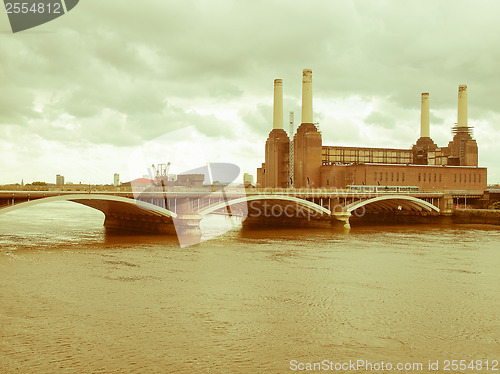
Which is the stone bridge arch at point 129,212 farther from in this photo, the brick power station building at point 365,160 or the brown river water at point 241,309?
the brick power station building at point 365,160

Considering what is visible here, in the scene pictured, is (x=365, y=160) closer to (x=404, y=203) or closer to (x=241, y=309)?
(x=404, y=203)

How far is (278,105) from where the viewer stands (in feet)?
264

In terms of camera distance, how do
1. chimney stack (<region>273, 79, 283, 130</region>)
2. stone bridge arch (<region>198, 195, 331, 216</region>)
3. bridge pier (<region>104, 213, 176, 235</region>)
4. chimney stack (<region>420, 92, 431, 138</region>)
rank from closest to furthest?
bridge pier (<region>104, 213, 176, 235</region>)
stone bridge arch (<region>198, 195, 331, 216</region>)
chimney stack (<region>273, 79, 283, 130</region>)
chimney stack (<region>420, 92, 431, 138</region>)

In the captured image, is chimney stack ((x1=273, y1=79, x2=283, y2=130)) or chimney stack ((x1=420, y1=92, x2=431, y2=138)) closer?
chimney stack ((x1=273, y1=79, x2=283, y2=130))

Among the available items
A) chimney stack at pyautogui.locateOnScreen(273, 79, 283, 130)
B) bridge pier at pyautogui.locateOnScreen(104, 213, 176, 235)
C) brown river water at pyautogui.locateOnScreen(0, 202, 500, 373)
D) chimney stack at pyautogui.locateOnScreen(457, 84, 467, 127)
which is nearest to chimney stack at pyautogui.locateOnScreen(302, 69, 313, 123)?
chimney stack at pyautogui.locateOnScreen(273, 79, 283, 130)

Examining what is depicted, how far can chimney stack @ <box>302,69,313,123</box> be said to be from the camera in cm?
7475

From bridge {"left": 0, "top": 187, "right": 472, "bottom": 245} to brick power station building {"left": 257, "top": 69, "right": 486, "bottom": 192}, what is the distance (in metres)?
8.77

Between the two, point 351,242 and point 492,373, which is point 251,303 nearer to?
point 492,373

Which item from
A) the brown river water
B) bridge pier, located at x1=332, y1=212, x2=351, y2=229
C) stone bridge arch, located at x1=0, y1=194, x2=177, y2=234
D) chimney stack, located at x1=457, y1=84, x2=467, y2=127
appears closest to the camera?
the brown river water

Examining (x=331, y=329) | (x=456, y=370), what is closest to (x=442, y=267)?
(x=331, y=329)

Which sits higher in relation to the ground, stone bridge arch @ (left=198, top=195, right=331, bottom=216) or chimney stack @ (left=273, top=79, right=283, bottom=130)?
chimney stack @ (left=273, top=79, right=283, bottom=130)

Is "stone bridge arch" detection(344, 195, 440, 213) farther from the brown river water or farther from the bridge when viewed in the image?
the brown river water

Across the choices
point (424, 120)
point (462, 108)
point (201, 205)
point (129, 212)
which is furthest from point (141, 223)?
point (424, 120)

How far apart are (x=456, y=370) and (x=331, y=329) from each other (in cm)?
434
